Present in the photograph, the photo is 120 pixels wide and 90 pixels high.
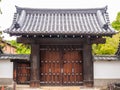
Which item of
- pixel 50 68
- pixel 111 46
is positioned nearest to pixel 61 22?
pixel 50 68

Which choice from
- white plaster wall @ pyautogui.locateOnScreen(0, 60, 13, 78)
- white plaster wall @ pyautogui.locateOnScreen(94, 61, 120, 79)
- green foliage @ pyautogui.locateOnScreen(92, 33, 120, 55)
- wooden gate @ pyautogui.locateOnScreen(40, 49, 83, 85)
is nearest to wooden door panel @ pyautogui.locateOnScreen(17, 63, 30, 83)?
white plaster wall @ pyautogui.locateOnScreen(0, 60, 13, 78)

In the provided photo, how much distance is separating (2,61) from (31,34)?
3.70 metres

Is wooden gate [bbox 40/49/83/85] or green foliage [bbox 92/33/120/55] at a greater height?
green foliage [bbox 92/33/120/55]

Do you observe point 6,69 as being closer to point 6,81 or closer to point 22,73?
point 6,81

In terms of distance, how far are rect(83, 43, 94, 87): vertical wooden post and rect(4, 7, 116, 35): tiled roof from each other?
1438 millimetres

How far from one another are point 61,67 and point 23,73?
320 centimetres

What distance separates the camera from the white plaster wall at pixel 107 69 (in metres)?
23.9

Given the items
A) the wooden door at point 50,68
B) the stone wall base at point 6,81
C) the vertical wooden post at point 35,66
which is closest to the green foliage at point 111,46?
the wooden door at point 50,68

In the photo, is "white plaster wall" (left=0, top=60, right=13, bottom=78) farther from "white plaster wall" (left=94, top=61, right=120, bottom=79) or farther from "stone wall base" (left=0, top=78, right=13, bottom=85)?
"white plaster wall" (left=94, top=61, right=120, bottom=79)

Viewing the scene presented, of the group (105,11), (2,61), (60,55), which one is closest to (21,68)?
(2,61)

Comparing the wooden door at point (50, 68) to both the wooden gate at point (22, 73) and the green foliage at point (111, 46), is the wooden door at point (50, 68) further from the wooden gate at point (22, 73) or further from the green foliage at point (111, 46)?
the green foliage at point (111, 46)

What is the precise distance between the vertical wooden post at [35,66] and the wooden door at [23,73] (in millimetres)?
1327

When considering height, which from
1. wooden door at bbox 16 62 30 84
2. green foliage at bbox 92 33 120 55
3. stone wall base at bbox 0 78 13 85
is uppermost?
green foliage at bbox 92 33 120 55

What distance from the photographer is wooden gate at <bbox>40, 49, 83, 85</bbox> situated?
78.5 ft
